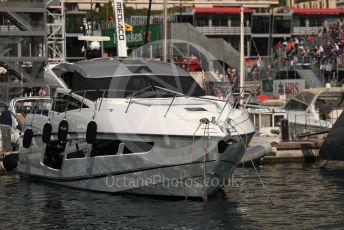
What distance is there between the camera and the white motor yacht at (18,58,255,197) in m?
18.2

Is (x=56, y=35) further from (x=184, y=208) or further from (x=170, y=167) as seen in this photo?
(x=184, y=208)

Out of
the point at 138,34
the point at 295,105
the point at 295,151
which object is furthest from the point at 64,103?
the point at 138,34

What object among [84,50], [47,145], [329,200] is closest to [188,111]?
[329,200]

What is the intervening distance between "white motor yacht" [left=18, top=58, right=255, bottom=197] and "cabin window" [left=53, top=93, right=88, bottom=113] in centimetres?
3

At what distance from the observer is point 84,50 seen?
2706 cm

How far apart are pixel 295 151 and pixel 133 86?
9001 mm

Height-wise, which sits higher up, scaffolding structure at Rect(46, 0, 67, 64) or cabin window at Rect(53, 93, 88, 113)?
scaffolding structure at Rect(46, 0, 67, 64)

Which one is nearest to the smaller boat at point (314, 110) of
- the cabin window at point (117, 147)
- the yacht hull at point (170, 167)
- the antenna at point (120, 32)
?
the antenna at point (120, 32)

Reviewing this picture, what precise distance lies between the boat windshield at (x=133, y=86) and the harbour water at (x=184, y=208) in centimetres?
254

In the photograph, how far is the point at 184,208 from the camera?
58.6 ft

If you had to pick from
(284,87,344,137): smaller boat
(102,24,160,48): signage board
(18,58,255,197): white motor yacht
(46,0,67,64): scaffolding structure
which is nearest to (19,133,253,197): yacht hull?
(18,58,255,197): white motor yacht

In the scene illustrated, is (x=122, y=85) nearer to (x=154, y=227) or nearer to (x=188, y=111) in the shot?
Result: (x=188, y=111)

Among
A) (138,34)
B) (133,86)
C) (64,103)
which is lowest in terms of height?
(64,103)

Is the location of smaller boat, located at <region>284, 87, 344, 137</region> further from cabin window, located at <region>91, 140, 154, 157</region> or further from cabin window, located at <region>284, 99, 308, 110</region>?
cabin window, located at <region>91, 140, 154, 157</region>
